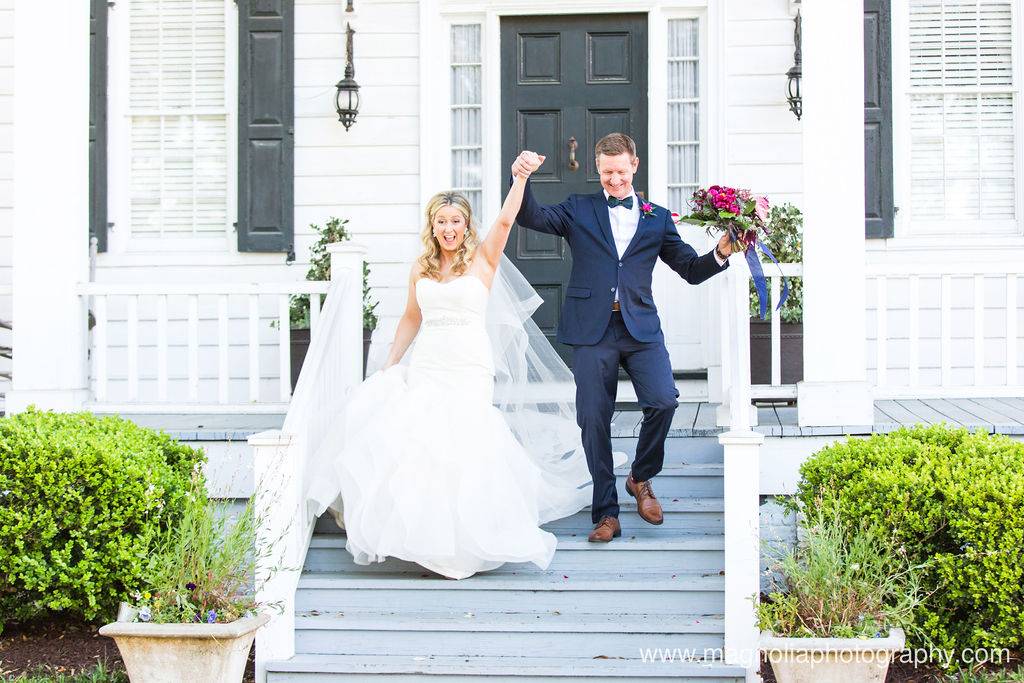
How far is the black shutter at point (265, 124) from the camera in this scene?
25.9ft

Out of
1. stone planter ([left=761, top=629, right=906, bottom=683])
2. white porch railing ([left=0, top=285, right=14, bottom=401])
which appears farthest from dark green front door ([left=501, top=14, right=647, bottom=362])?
stone planter ([left=761, top=629, right=906, bottom=683])

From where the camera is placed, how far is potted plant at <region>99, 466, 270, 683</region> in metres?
4.24

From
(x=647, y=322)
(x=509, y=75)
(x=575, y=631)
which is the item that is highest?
(x=509, y=75)

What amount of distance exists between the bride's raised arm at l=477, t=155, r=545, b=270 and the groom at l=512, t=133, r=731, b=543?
3.2 inches

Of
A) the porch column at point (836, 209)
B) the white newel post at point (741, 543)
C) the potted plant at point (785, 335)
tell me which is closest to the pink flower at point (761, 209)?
the porch column at point (836, 209)

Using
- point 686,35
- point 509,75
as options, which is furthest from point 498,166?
point 686,35

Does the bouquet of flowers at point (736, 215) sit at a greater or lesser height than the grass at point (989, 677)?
greater

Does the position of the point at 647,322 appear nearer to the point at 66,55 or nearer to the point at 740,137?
the point at 740,137

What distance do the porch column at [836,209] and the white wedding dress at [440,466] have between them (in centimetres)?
156

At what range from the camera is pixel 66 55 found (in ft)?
21.1

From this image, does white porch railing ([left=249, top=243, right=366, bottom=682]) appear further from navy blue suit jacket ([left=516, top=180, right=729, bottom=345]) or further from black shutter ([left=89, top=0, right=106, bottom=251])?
black shutter ([left=89, top=0, right=106, bottom=251])

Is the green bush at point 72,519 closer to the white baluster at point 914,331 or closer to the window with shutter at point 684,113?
the white baluster at point 914,331

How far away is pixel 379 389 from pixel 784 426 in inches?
82.7

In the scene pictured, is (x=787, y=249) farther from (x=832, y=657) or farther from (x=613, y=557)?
(x=832, y=657)
